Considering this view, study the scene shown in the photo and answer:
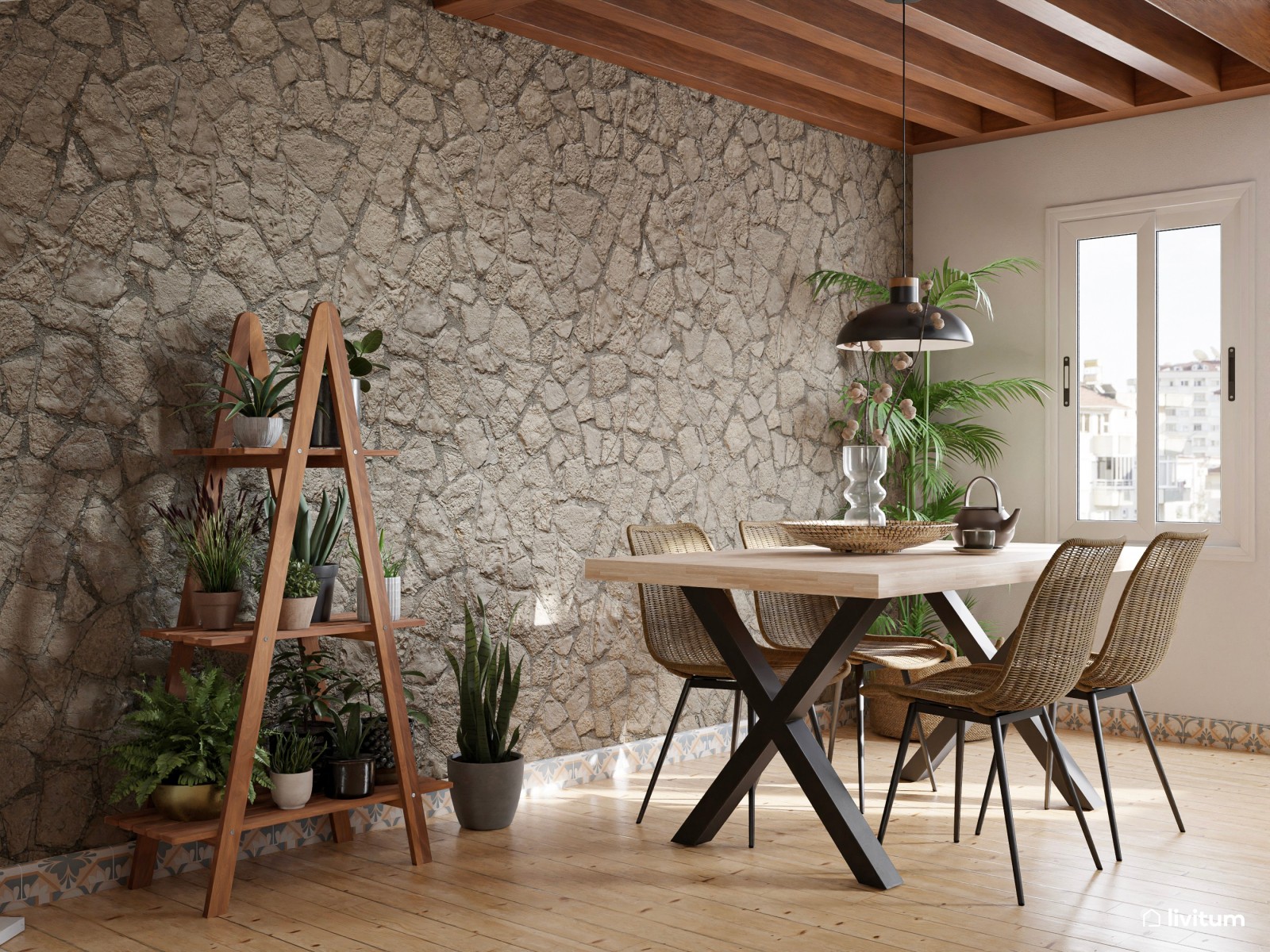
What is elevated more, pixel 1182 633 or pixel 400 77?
pixel 400 77

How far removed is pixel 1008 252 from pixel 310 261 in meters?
3.52

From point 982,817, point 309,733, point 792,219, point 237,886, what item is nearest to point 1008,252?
point 792,219

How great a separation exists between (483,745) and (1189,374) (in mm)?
3456

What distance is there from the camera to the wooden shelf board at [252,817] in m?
3.19

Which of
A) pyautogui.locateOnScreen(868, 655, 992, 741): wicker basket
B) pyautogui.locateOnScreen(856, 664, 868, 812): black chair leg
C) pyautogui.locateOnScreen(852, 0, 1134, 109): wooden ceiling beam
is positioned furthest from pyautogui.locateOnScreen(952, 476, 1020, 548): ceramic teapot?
pyautogui.locateOnScreen(852, 0, 1134, 109): wooden ceiling beam

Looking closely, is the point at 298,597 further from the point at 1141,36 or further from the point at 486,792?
the point at 1141,36

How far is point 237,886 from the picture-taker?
3412 millimetres

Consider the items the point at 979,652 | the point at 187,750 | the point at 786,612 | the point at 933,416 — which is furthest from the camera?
the point at 933,416

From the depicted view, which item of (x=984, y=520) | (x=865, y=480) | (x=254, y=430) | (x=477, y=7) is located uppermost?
(x=477, y=7)

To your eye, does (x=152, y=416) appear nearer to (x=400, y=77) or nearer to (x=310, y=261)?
(x=310, y=261)

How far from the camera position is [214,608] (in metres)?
3.38

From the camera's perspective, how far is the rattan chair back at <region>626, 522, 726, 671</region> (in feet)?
13.6

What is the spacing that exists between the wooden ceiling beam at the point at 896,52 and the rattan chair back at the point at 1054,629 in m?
2.10

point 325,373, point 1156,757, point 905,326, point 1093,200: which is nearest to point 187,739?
point 325,373
